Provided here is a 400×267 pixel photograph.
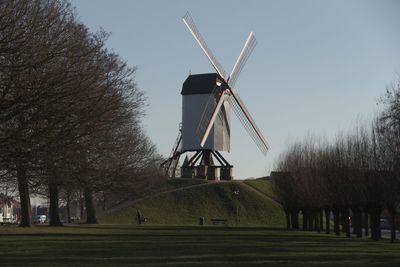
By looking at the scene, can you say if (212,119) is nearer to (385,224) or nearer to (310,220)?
(385,224)

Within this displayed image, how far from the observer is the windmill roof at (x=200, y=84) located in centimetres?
9675

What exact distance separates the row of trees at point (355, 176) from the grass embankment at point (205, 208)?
2441 cm

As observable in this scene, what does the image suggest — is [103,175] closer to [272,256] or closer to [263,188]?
[272,256]

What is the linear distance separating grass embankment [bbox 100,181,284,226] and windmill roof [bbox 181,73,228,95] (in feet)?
44.6

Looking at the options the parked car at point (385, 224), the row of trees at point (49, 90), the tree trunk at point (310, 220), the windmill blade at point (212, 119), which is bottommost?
the parked car at point (385, 224)

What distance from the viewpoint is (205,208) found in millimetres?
93125

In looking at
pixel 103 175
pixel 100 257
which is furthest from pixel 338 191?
pixel 100 257

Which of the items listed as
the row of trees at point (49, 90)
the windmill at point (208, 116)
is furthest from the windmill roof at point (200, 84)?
the row of trees at point (49, 90)

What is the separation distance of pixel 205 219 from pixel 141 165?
22.1 m

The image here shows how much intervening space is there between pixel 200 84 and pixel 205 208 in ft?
58.5

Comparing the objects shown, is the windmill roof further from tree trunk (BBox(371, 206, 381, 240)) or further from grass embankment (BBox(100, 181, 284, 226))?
tree trunk (BBox(371, 206, 381, 240))

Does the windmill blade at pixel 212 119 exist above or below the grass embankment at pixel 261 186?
above

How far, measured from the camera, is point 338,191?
51344mm

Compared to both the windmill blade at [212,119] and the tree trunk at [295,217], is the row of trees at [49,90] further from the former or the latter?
the windmill blade at [212,119]
